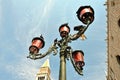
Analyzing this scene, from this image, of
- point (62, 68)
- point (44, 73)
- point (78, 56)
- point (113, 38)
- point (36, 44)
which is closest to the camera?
point (62, 68)

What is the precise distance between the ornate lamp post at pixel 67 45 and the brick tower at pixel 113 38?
21463mm

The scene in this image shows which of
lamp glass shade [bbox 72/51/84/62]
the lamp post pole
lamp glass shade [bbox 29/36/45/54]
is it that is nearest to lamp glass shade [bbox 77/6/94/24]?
lamp glass shade [bbox 72/51/84/62]

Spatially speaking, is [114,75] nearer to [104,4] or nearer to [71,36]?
[104,4]

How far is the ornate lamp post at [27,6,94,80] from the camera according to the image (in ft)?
26.4

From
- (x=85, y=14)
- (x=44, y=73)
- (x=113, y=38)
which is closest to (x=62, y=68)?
(x=85, y=14)

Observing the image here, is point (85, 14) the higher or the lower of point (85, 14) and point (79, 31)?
the higher

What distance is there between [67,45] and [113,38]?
2371cm

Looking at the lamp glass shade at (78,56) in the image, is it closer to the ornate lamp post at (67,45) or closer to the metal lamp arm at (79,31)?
the ornate lamp post at (67,45)

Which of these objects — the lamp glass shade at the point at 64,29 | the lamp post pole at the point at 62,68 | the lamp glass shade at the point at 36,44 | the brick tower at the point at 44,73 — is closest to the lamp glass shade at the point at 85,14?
the lamp glass shade at the point at 64,29

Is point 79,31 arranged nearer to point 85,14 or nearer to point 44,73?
point 85,14

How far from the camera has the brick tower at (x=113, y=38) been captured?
29953 millimetres

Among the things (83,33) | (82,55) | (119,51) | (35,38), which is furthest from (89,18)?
(119,51)

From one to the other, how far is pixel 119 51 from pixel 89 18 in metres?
22.0

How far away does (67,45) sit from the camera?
26.8 ft
